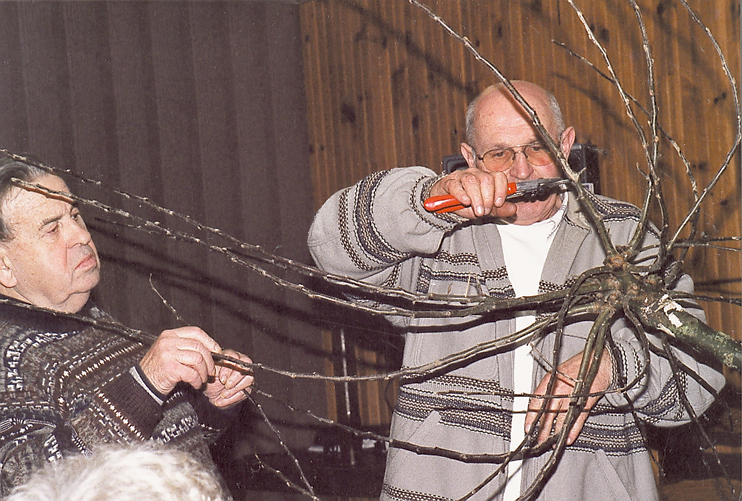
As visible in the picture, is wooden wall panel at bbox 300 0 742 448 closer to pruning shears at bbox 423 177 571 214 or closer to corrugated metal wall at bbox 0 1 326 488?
corrugated metal wall at bbox 0 1 326 488

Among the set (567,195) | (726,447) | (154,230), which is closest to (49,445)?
(154,230)

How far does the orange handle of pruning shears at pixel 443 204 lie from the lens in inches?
23.7

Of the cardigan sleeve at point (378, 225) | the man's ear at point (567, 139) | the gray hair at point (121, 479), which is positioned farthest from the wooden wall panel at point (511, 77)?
the gray hair at point (121, 479)

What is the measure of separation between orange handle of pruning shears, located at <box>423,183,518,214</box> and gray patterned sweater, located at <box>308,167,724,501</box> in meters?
0.05

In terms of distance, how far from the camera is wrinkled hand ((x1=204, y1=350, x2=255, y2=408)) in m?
0.61

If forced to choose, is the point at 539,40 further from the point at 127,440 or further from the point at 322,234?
the point at 127,440

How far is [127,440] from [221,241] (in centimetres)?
123

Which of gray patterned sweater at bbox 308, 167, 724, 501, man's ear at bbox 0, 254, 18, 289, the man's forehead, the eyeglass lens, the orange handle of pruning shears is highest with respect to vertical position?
the eyeglass lens

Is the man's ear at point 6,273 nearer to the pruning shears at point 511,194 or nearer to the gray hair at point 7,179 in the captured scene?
the gray hair at point 7,179

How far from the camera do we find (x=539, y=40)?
1.43 meters

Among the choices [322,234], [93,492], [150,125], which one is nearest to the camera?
[93,492]

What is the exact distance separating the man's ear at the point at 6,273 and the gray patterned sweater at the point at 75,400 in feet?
0.09

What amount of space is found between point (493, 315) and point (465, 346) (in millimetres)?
88

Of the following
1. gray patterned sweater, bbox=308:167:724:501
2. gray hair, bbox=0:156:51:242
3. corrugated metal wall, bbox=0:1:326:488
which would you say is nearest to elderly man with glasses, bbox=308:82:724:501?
gray patterned sweater, bbox=308:167:724:501
